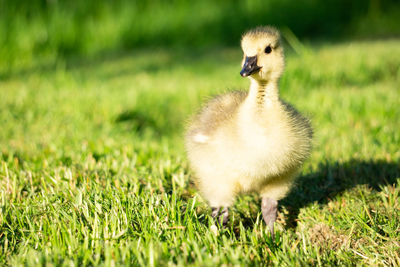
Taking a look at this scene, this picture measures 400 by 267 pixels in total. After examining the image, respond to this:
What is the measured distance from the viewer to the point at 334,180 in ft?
10.0

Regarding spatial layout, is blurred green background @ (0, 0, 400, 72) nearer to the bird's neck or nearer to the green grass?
the green grass

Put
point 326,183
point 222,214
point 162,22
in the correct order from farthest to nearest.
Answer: point 162,22 < point 326,183 < point 222,214

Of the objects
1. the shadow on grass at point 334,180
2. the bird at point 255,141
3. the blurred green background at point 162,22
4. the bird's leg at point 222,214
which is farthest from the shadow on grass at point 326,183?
the blurred green background at point 162,22

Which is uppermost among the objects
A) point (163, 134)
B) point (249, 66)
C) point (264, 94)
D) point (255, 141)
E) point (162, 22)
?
point (162, 22)

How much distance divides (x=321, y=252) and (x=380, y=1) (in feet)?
32.9

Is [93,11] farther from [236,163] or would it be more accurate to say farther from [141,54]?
[236,163]

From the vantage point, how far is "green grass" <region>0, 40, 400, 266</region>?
2051 mm

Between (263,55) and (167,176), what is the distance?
1.12 metres

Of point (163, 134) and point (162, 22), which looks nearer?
point (163, 134)

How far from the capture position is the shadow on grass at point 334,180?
286 centimetres

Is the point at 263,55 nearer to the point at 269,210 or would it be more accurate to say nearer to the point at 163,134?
the point at 269,210

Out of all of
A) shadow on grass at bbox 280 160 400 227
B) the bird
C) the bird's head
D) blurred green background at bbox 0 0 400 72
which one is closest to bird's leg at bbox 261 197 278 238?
the bird

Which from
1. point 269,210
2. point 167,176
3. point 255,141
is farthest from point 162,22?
point 255,141

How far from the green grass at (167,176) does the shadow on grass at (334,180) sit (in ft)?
0.04
